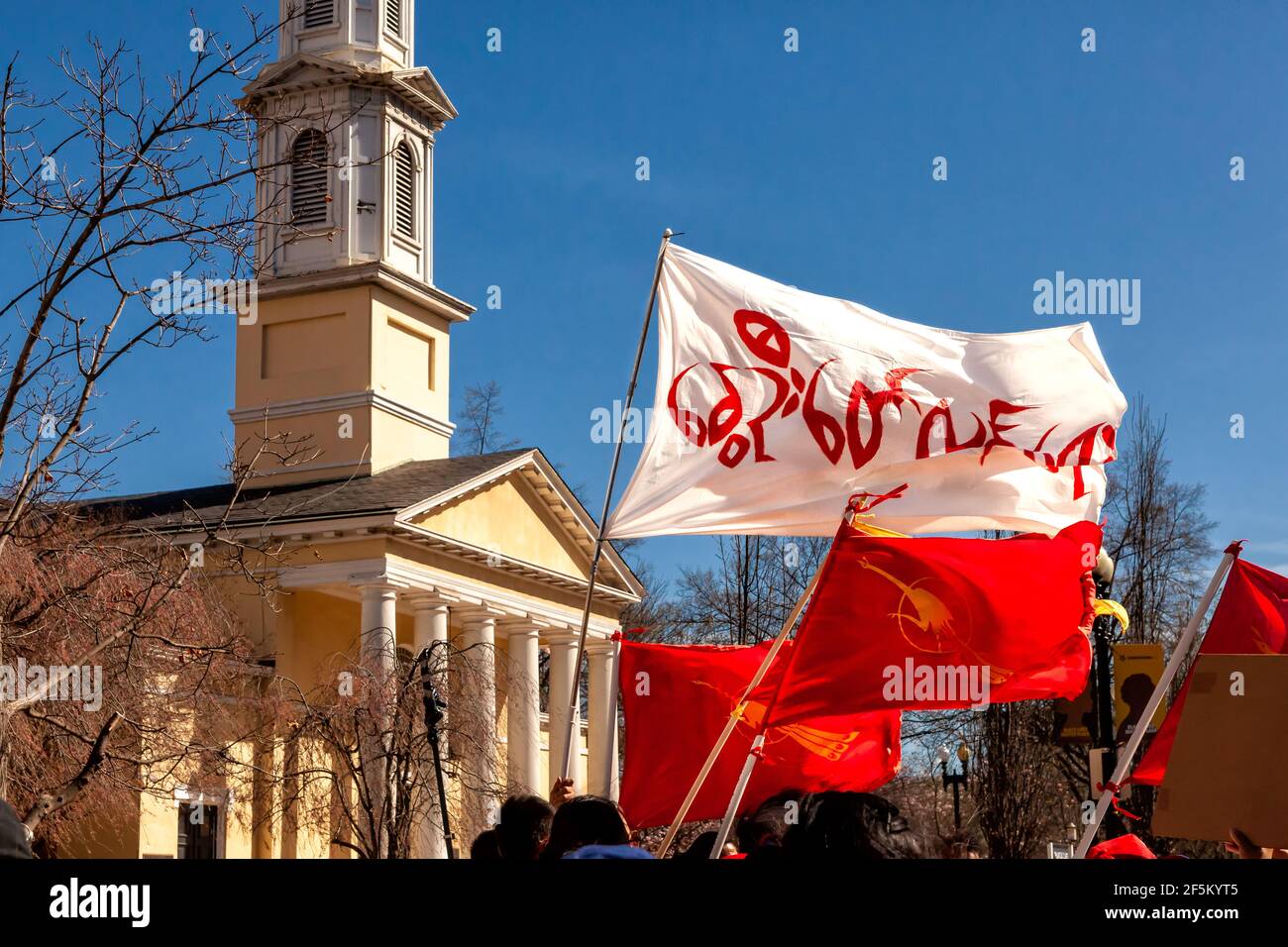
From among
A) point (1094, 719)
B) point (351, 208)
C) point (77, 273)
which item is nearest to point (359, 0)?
point (351, 208)

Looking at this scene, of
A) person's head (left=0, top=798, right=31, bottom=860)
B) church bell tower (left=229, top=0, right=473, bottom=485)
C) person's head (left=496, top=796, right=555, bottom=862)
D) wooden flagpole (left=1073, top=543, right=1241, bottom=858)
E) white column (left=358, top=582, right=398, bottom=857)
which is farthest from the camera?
church bell tower (left=229, top=0, right=473, bottom=485)

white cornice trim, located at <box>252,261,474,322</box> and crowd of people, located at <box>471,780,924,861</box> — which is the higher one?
white cornice trim, located at <box>252,261,474,322</box>

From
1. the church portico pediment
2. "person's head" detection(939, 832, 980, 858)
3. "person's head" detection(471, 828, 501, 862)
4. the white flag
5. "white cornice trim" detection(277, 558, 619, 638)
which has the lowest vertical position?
"person's head" detection(471, 828, 501, 862)

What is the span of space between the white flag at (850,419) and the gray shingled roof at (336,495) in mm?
23476

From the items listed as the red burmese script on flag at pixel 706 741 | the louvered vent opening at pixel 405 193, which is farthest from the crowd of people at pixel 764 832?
the louvered vent opening at pixel 405 193

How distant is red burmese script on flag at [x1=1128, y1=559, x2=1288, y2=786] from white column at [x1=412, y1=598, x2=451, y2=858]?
19.8 meters

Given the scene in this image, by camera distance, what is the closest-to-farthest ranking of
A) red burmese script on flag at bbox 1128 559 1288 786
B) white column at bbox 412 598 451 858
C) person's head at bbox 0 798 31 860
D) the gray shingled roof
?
1. person's head at bbox 0 798 31 860
2. red burmese script on flag at bbox 1128 559 1288 786
3. white column at bbox 412 598 451 858
4. the gray shingled roof

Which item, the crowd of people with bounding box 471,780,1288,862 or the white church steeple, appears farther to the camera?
the white church steeple

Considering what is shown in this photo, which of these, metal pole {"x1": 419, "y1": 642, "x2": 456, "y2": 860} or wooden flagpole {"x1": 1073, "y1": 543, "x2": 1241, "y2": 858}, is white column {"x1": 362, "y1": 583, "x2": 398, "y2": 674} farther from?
wooden flagpole {"x1": 1073, "y1": 543, "x2": 1241, "y2": 858}

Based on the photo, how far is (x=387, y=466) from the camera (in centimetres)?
4128

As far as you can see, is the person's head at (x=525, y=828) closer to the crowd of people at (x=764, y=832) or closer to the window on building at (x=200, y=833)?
the crowd of people at (x=764, y=832)

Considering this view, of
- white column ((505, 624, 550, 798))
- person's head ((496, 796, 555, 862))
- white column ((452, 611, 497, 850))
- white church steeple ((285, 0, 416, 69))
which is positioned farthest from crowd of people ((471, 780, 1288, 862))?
white church steeple ((285, 0, 416, 69))

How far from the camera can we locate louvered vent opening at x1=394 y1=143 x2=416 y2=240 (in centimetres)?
4366

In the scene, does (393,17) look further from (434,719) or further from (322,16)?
(434,719)
